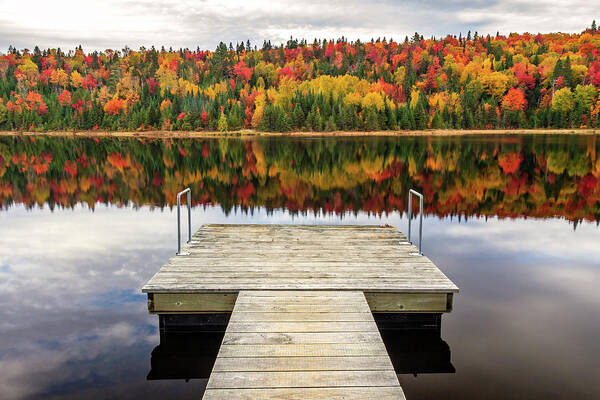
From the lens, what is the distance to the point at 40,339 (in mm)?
8250

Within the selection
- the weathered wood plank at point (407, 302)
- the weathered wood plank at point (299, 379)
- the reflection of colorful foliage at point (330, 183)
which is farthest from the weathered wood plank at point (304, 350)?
the reflection of colorful foliage at point (330, 183)

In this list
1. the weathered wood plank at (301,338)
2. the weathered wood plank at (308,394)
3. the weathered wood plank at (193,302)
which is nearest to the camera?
the weathered wood plank at (308,394)

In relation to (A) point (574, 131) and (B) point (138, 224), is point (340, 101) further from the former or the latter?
(B) point (138, 224)

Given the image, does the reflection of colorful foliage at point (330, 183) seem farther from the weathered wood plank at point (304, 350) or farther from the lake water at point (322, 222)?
the weathered wood plank at point (304, 350)

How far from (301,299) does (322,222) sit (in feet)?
38.6

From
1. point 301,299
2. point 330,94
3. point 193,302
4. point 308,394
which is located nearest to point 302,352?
point 308,394

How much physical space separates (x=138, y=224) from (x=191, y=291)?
1154cm

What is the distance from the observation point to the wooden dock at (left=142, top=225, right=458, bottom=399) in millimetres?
5090

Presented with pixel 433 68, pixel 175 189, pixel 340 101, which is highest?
pixel 433 68

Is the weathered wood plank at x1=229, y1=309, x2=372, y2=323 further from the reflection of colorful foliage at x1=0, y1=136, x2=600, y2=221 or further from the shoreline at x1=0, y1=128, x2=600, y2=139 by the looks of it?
the shoreline at x1=0, y1=128, x2=600, y2=139

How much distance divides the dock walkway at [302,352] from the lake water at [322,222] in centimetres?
129

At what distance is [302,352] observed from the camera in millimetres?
5625

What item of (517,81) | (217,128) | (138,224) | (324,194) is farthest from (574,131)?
(138,224)

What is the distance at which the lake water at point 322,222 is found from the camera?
22.9 feet
